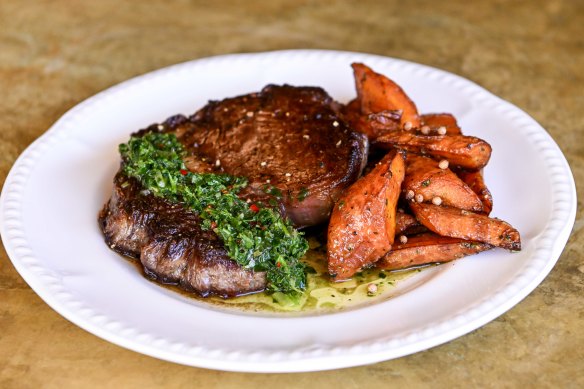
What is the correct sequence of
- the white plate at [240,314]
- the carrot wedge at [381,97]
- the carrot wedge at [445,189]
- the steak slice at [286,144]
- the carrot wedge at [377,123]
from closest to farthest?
the white plate at [240,314] < the carrot wedge at [445,189] < the steak slice at [286,144] < the carrot wedge at [377,123] < the carrot wedge at [381,97]

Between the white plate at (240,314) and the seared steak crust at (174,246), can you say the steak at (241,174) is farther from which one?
the white plate at (240,314)

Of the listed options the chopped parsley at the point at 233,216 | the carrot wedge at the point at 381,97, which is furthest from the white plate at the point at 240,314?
the carrot wedge at the point at 381,97

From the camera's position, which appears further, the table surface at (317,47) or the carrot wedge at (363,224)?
the carrot wedge at (363,224)

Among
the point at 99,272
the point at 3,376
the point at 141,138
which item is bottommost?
the point at 3,376

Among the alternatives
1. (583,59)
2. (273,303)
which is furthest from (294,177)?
(583,59)

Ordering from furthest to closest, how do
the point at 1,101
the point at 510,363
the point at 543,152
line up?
the point at 1,101 < the point at 543,152 < the point at 510,363

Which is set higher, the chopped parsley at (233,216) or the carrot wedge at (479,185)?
the carrot wedge at (479,185)

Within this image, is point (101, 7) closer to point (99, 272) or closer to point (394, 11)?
point (394, 11)

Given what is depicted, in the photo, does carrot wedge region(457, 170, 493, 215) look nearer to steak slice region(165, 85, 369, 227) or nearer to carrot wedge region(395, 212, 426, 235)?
carrot wedge region(395, 212, 426, 235)
